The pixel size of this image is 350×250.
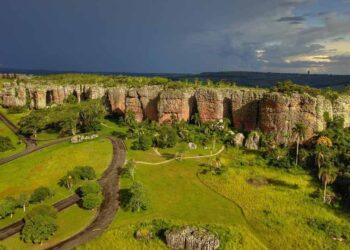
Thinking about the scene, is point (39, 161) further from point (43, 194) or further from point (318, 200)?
point (318, 200)

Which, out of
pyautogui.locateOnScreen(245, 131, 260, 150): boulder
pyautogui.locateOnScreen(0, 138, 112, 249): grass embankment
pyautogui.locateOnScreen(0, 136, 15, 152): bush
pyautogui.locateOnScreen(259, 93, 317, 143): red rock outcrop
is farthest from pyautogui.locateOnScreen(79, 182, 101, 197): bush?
pyautogui.locateOnScreen(259, 93, 317, 143): red rock outcrop

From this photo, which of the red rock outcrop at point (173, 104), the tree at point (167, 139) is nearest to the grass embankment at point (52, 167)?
the tree at point (167, 139)

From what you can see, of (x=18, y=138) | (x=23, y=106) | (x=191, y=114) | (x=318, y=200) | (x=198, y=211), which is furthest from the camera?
(x=23, y=106)

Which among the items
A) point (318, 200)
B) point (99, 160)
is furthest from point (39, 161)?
point (318, 200)

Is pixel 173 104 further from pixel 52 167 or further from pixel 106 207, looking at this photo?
pixel 106 207

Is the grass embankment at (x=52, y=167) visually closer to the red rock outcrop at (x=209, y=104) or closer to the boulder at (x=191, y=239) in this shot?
the boulder at (x=191, y=239)

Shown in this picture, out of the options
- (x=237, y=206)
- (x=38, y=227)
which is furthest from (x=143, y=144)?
(x=38, y=227)

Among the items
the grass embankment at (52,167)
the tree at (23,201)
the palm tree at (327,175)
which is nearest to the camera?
the tree at (23,201)
